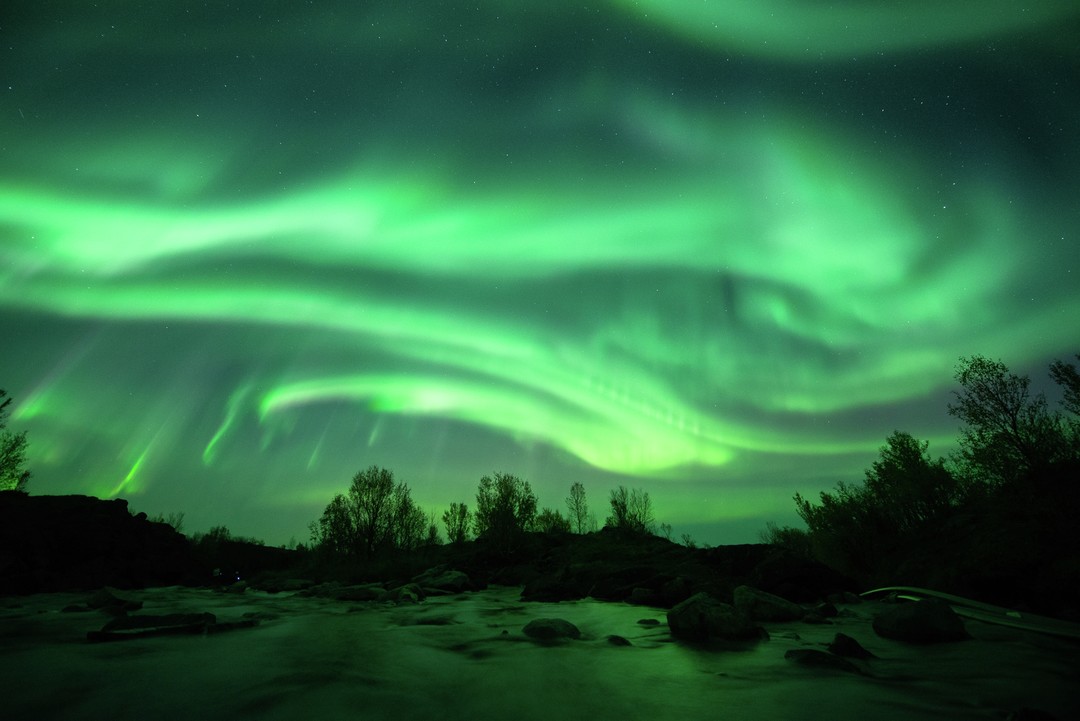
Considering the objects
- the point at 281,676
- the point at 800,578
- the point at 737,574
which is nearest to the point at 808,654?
the point at 281,676

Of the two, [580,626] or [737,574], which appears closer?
[580,626]

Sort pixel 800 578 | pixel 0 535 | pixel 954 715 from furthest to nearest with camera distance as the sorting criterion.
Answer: pixel 0 535 < pixel 800 578 < pixel 954 715

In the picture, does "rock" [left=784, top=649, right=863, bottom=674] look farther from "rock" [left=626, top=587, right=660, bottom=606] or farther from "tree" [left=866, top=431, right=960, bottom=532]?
"tree" [left=866, top=431, right=960, bottom=532]

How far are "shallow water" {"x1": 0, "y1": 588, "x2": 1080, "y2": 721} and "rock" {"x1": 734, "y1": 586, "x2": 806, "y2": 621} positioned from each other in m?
2.60

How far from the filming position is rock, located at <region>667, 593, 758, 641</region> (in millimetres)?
9648

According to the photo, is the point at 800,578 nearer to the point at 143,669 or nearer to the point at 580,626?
the point at 580,626

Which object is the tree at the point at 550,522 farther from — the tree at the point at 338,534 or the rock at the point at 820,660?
the rock at the point at 820,660

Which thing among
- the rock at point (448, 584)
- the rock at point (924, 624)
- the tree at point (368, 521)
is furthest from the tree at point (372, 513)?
the rock at point (924, 624)

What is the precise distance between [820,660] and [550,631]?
5375 mm

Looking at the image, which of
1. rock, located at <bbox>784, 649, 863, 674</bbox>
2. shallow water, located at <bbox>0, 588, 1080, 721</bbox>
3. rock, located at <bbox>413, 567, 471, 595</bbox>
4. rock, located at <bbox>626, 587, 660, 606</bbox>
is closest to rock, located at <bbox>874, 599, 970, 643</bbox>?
Result: shallow water, located at <bbox>0, 588, 1080, 721</bbox>

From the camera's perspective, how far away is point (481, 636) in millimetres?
10391

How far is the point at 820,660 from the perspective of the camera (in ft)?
23.1

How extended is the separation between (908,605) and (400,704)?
1076 cm

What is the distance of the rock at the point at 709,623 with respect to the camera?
9.65 meters
